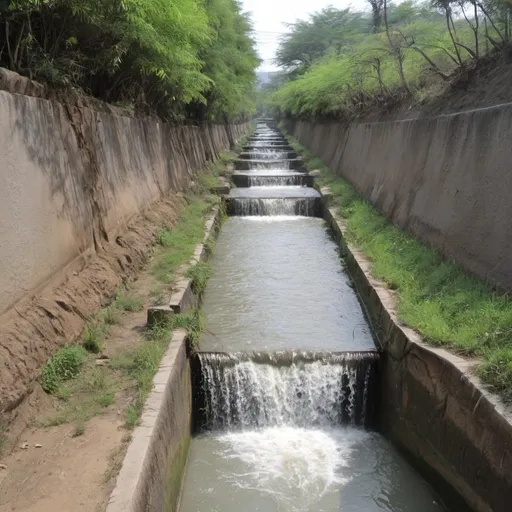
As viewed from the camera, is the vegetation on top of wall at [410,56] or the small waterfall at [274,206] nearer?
the vegetation on top of wall at [410,56]

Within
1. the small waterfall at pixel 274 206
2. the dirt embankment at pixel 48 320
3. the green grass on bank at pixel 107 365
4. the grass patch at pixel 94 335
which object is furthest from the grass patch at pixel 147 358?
the small waterfall at pixel 274 206

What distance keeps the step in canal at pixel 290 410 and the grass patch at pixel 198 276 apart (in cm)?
41

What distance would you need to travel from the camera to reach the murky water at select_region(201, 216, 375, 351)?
7.76m

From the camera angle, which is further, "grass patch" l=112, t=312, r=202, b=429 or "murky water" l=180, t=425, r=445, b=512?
"murky water" l=180, t=425, r=445, b=512

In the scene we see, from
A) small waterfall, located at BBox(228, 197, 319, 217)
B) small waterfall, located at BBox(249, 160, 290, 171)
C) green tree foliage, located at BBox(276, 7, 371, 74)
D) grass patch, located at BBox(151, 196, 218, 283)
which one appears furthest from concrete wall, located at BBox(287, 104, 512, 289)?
green tree foliage, located at BBox(276, 7, 371, 74)

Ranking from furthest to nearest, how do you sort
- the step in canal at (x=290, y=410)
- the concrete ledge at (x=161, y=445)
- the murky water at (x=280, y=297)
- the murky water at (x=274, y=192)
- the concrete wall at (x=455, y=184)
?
the murky water at (x=274, y=192) < the murky water at (x=280, y=297) < the concrete wall at (x=455, y=184) < the step in canal at (x=290, y=410) < the concrete ledge at (x=161, y=445)

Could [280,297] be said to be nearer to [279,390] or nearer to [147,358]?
[279,390]

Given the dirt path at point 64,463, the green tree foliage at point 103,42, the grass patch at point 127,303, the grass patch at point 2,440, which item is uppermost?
the green tree foliage at point 103,42

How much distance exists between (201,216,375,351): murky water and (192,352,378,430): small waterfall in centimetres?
39

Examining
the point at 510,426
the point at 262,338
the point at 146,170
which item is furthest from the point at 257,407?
the point at 146,170

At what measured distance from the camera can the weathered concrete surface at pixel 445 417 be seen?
4609 mm

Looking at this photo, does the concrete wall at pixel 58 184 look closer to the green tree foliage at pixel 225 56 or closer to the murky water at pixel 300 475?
the murky water at pixel 300 475

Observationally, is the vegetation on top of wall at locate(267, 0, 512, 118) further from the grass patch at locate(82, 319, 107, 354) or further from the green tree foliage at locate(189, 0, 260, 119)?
the grass patch at locate(82, 319, 107, 354)

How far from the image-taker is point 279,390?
6945mm
